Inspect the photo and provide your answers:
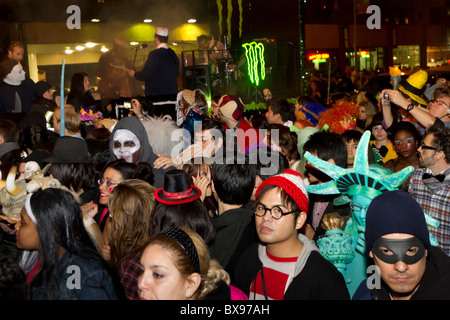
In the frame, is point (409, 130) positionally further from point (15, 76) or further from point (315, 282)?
point (15, 76)

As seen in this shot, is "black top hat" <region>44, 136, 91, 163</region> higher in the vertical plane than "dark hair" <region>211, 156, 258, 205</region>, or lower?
higher

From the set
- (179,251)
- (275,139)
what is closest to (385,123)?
(275,139)

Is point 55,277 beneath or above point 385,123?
beneath

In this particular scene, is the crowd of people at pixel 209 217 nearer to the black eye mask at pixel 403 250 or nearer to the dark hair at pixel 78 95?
the black eye mask at pixel 403 250

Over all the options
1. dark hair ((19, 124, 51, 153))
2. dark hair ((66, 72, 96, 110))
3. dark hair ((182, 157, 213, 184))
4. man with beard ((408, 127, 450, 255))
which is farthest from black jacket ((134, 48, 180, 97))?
man with beard ((408, 127, 450, 255))

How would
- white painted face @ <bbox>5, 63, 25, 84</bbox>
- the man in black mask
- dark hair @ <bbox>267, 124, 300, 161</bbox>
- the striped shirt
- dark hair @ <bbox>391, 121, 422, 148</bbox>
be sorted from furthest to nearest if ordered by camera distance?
white painted face @ <bbox>5, 63, 25, 84</bbox> → dark hair @ <bbox>391, 121, 422, 148</bbox> → dark hair @ <bbox>267, 124, 300, 161</bbox> → the striped shirt → the man in black mask

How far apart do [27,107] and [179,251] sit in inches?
243

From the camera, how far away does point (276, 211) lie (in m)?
2.71

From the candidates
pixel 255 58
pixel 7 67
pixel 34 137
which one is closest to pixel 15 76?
pixel 7 67

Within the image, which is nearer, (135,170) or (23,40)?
(135,170)

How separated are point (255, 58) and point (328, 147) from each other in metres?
7.94

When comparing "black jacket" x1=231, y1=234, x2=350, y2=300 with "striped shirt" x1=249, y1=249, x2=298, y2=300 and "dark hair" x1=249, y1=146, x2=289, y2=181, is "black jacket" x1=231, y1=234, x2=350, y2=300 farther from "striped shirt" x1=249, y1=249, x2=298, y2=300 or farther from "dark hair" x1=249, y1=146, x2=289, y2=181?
"dark hair" x1=249, y1=146, x2=289, y2=181

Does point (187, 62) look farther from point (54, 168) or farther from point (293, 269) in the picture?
point (293, 269)

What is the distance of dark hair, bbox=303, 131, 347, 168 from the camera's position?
399 cm
